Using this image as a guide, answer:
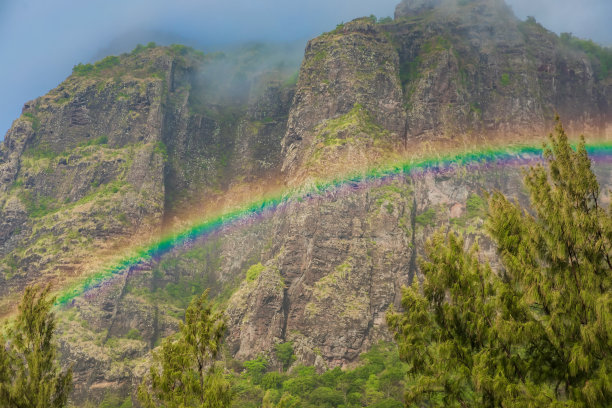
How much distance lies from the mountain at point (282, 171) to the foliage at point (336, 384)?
11.5ft

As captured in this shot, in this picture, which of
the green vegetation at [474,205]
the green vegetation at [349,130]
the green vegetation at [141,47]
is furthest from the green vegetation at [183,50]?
the green vegetation at [474,205]

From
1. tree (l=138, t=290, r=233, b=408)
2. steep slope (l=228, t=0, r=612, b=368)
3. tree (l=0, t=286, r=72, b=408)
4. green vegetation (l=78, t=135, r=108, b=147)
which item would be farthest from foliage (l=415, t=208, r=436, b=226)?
tree (l=0, t=286, r=72, b=408)

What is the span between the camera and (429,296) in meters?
14.9

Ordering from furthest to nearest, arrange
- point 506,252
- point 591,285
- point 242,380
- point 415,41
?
1. point 415,41
2. point 242,380
3. point 506,252
4. point 591,285

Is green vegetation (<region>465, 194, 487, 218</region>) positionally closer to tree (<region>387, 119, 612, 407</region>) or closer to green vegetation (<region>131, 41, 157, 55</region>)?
tree (<region>387, 119, 612, 407</region>)

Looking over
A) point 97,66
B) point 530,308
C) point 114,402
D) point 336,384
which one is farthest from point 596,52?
point 530,308

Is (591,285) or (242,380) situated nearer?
(591,285)

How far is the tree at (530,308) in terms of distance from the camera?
1166 cm

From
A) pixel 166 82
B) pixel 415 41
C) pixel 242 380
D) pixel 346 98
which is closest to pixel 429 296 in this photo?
pixel 242 380

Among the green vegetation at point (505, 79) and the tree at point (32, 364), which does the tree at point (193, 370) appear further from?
the green vegetation at point (505, 79)

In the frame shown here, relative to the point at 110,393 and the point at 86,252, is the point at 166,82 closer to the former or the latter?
the point at 86,252

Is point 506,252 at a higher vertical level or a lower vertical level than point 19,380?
higher

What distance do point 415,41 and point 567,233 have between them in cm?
11276

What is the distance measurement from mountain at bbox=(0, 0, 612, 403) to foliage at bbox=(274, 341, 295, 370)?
1.38m
